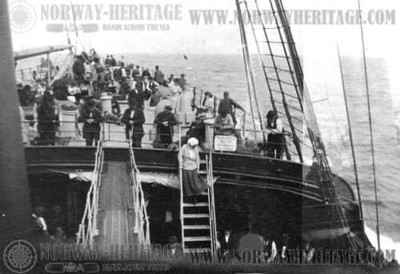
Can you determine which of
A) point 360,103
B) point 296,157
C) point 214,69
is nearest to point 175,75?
point 214,69

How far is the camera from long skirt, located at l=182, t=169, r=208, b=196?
12.7 ft

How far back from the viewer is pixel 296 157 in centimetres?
390

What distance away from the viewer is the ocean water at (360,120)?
3801mm

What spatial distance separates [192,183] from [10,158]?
3.64ft

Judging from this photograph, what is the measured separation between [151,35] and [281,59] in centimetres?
81

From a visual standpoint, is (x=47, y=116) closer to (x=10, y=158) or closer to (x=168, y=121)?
(x=10, y=158)

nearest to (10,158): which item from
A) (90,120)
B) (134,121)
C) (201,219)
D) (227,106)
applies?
(90,120)

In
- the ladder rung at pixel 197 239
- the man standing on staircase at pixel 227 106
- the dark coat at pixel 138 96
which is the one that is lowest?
the ladder rung at pixel 197 239

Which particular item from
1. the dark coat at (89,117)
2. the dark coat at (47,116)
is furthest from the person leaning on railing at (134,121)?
the dark coat at (47,116)

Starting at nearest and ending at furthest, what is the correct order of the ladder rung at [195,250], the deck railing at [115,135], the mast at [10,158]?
the mast at [10,158], the deck railing at [115,135], the ladder rung at [195,250]

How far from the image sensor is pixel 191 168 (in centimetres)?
388

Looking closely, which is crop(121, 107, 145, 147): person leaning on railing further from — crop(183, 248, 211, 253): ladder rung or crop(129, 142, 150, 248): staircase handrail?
crop(183, 248, 211, 253): ladder rung

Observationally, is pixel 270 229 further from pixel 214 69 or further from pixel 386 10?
pixel 386 10

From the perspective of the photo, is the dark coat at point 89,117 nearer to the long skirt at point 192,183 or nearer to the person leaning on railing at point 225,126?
the long skirt at point 192,183
